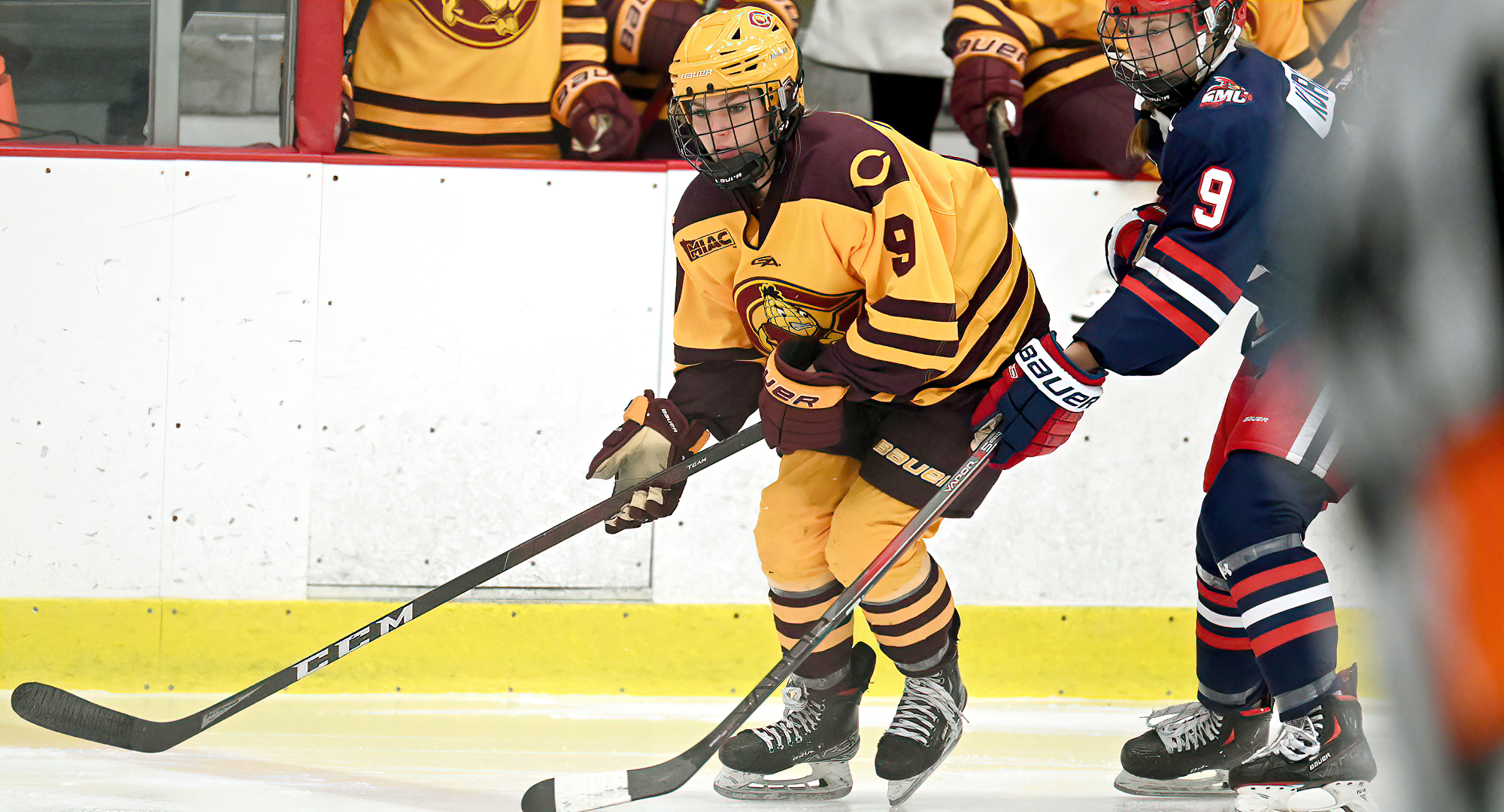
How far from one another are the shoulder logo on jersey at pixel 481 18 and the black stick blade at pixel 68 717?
5.33ft

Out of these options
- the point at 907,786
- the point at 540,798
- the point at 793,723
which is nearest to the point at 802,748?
the point at 793,723

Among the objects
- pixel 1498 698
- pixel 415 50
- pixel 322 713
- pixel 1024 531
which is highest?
pixel 415 50

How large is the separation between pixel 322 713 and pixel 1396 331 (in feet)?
7.50

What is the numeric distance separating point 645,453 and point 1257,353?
90 cm

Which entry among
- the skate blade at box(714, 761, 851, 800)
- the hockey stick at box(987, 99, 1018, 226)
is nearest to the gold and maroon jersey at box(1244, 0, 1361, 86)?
the hockey stick at box(987, 99, 1018, 226)

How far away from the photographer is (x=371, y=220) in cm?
249

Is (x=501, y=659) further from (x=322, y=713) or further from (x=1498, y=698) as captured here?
(x=1498, y=698)

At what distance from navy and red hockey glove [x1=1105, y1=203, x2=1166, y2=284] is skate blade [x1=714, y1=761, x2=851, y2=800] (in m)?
0.89

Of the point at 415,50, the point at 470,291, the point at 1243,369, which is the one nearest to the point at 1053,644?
the point at 1243,369

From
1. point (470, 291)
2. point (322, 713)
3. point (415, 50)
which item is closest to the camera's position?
point (322, 713)

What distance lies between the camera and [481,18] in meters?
2.80

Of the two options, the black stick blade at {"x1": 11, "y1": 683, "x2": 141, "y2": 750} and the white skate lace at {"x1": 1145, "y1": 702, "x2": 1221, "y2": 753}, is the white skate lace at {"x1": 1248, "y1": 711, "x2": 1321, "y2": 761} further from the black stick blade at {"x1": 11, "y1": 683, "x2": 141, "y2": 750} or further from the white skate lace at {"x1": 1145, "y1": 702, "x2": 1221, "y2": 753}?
the black stick blade at {"x1": 11, "y1": 683, "x2": 141, "y2": 750}

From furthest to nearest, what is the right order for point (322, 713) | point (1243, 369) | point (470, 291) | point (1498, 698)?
1. point (470, 291)
2. point (322, 713)
3. point (1243, 369)
4. point (1498, 698)

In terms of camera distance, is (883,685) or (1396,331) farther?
(883,685)
